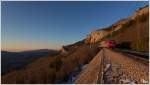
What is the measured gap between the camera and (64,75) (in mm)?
8031

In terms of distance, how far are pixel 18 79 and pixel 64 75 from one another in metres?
1.22

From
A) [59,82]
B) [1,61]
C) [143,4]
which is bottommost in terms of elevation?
[59,82]

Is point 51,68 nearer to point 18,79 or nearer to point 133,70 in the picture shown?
point 18,79

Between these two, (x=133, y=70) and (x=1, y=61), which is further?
(x=133, y=70)

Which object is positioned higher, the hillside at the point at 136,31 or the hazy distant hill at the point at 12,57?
the hillside at the point at 136,31

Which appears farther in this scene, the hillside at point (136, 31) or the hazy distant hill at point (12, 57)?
the hillside at point (136, 31)

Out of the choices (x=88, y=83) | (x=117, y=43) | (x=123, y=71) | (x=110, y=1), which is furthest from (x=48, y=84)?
(x=117, y=43)

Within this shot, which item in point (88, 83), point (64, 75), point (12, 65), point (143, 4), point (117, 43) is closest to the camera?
point (88, 83)

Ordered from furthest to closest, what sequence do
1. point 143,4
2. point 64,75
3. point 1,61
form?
1. point 64,75
2. point 143,4
3. point 1,61

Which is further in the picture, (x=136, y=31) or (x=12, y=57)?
(x=136, y=31)

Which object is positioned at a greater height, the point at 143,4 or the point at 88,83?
the point at 143,4

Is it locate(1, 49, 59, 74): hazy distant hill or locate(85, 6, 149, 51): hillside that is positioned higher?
locate(85, 6, 149, 51): hillside

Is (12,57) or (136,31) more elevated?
(136,31)

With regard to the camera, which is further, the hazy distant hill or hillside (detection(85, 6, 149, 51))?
hillside (detection(85, 6, 149, 51))
